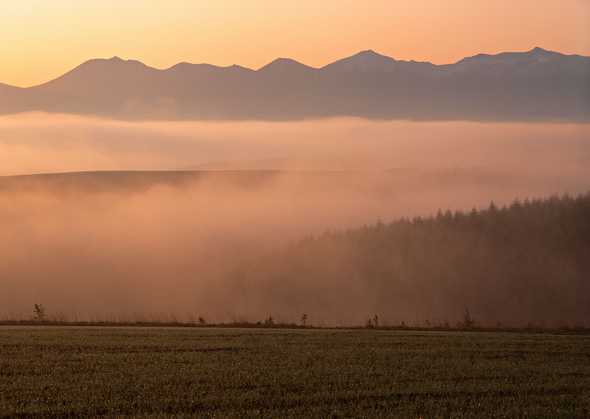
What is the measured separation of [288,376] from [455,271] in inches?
1874

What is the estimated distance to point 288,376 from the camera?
24.4 meters

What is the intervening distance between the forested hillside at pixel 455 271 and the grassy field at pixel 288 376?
29.3 meters

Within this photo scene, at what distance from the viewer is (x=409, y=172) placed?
15812 cm

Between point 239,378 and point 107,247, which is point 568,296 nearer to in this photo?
point 239,378

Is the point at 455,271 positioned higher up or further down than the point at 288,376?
higher up

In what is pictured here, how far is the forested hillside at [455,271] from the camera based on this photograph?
65.0m

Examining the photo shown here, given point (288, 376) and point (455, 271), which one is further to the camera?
point (455, 271)

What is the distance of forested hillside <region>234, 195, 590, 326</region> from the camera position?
6500cm

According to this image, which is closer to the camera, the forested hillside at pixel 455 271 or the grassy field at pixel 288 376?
the grassy field at pixel 288 376

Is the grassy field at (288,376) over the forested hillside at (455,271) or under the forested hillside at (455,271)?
under

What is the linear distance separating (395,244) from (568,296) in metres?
17.6

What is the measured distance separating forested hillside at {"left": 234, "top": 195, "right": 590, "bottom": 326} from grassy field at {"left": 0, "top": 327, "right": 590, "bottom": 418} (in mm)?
29272

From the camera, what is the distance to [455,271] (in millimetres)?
70812

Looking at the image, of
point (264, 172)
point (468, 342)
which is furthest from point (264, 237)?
point (468, 342)
